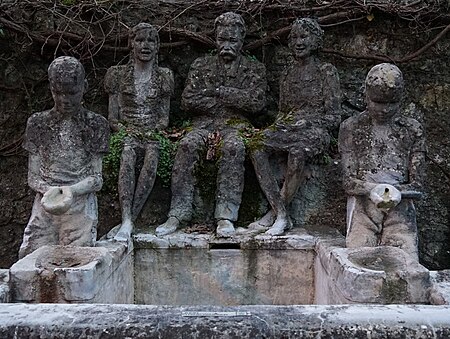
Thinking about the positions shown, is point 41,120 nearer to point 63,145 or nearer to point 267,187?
point 63,145

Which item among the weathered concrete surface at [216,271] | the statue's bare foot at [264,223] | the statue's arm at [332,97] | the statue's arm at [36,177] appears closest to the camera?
the statue's arm at [36,177]

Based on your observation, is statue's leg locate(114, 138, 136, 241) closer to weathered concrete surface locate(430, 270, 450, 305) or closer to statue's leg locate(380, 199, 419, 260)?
statue's leg locate(380, 199, 419, 260)

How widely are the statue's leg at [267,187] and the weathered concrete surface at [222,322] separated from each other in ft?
6.12

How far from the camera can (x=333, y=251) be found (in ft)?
10.6

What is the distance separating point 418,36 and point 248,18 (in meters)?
1.76

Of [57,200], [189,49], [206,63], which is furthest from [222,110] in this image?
[57,200]

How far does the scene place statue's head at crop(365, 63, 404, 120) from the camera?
10.9ft

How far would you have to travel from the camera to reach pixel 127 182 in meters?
4.18

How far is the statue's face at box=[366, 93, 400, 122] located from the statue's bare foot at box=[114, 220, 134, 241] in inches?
69.8

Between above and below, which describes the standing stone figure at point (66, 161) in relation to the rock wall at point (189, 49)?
below

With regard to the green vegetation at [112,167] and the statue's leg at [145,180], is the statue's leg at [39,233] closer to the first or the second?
the statue's leg at [145,180]

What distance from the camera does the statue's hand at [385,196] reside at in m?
3.17

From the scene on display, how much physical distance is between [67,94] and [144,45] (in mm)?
1516

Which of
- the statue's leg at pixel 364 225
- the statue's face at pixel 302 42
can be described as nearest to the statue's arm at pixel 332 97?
the statue's face at pixel 302 42
